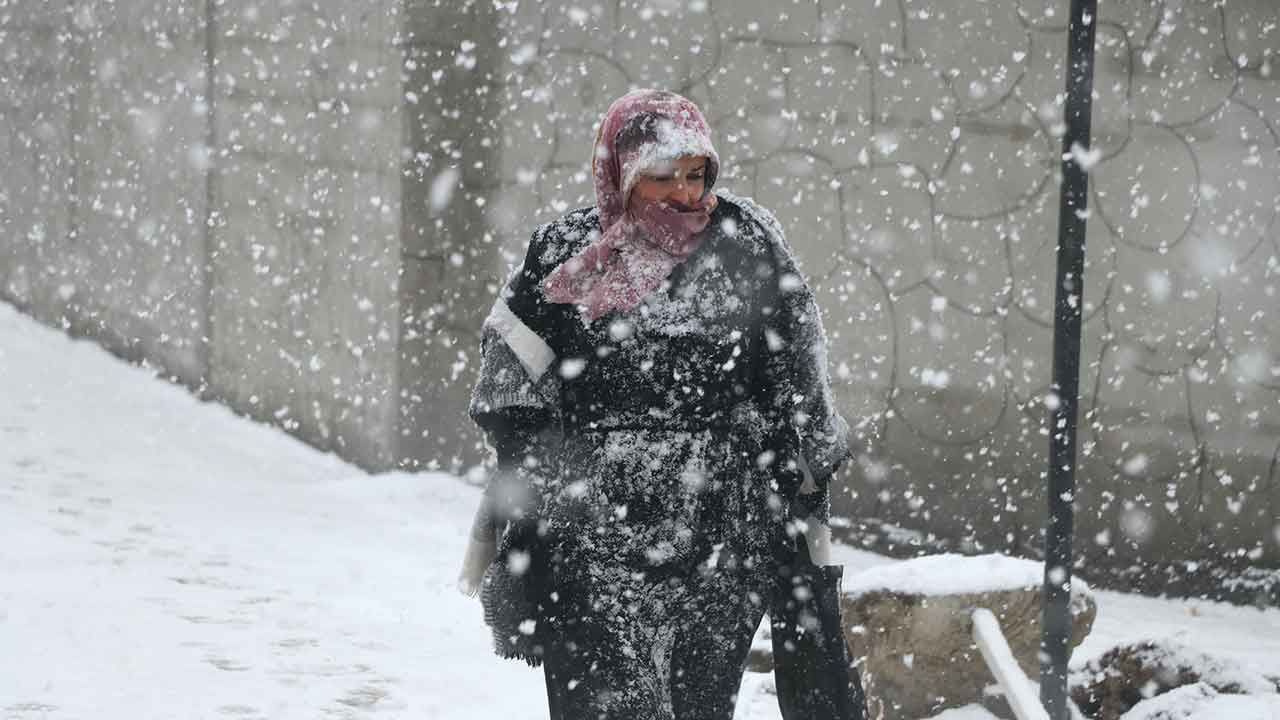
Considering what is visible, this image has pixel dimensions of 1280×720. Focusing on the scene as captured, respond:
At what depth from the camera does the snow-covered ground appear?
5574mm

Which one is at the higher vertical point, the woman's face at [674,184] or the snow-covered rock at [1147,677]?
the woman's face at [674,184]

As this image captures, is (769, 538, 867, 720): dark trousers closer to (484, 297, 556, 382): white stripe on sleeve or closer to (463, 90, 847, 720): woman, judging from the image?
(463, 90, 847, 720): woman

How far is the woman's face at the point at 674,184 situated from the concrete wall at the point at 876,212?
351 centimetres

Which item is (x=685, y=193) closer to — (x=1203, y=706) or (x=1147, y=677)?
(x=1203, y=706)

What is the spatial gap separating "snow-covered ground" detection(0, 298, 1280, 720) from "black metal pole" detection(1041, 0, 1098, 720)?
0.83 m

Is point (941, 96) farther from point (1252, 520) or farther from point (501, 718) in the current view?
point (501, 718)

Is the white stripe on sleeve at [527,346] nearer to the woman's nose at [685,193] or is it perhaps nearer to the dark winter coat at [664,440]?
the dark winter coat at [664,440]

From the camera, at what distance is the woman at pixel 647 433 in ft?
11.8

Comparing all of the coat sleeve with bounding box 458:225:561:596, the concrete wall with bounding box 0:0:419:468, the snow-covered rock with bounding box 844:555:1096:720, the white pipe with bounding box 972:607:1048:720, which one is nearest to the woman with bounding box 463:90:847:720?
the coat sleeve with bounding box 458:225:561:596

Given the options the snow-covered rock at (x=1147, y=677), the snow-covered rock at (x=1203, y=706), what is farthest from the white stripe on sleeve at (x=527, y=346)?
the snow-covered rock at (x=1147, y=677)

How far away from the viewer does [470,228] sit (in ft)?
28.5

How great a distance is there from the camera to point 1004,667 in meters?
4.71

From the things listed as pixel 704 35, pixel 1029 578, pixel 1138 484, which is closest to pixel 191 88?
pixel 704 35

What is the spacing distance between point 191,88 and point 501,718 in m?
6.54
